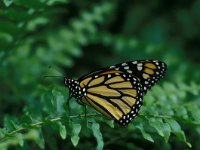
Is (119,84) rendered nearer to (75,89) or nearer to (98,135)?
(75,89)

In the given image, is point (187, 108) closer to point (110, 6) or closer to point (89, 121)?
point (89, 121)

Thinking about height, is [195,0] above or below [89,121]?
above

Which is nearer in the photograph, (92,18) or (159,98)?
(159,98)

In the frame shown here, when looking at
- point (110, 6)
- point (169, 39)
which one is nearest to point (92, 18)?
point (110, 6)

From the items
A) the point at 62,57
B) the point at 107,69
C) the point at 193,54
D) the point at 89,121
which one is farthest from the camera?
the point at 193,54

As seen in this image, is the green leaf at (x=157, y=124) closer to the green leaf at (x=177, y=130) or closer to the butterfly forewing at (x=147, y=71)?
the green leaf at (x=177, y=130)

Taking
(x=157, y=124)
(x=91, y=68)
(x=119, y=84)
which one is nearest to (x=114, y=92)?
(x=119, y=84)

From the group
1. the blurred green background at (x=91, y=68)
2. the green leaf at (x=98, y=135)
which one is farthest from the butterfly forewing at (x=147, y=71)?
the green leaf at (x=98, y=135)
